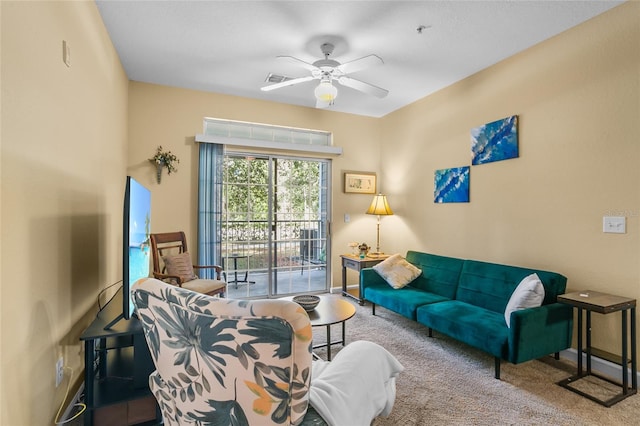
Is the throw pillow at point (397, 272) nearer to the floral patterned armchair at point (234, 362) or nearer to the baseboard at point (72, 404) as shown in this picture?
the floral patterned armchair at point (234, 362)

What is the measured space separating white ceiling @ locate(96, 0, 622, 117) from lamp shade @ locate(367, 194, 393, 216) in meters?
1.62

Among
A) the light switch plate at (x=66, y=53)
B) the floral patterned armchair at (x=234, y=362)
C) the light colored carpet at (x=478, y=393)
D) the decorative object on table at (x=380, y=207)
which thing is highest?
the light switch plate at (x=66, y=53)

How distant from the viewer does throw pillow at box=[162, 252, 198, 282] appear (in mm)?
3346

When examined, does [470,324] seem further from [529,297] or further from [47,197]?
[47,197]

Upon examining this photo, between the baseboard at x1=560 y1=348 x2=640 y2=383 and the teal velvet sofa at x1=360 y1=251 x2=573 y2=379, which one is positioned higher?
the teal velvet sofa at x1=360 y1=251 x2=573 y2=379

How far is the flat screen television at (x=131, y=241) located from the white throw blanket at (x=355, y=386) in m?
1.15

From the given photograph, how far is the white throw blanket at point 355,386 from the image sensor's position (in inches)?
42.3

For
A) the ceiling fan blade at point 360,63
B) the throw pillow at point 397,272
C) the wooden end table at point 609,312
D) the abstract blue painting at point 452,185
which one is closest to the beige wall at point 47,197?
the ceiling fan blade at point 360,63

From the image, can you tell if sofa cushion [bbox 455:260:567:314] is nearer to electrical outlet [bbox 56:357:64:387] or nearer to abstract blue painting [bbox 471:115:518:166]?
abstract blue painting [bbox 471:115:518:166]

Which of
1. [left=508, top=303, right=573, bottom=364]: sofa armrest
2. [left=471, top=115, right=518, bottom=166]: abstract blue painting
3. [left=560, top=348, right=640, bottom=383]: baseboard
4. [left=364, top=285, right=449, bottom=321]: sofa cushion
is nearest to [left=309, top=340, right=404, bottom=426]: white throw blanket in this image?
[left=508, top=303, right=573, bottom=364]: sofa armrest

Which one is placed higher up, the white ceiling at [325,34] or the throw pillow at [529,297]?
the white ceiling at [325,34]

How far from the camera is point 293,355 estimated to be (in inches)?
34.9

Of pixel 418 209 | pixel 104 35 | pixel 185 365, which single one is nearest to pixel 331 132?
pixel 418 209

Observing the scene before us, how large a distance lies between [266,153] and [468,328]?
3.23m
